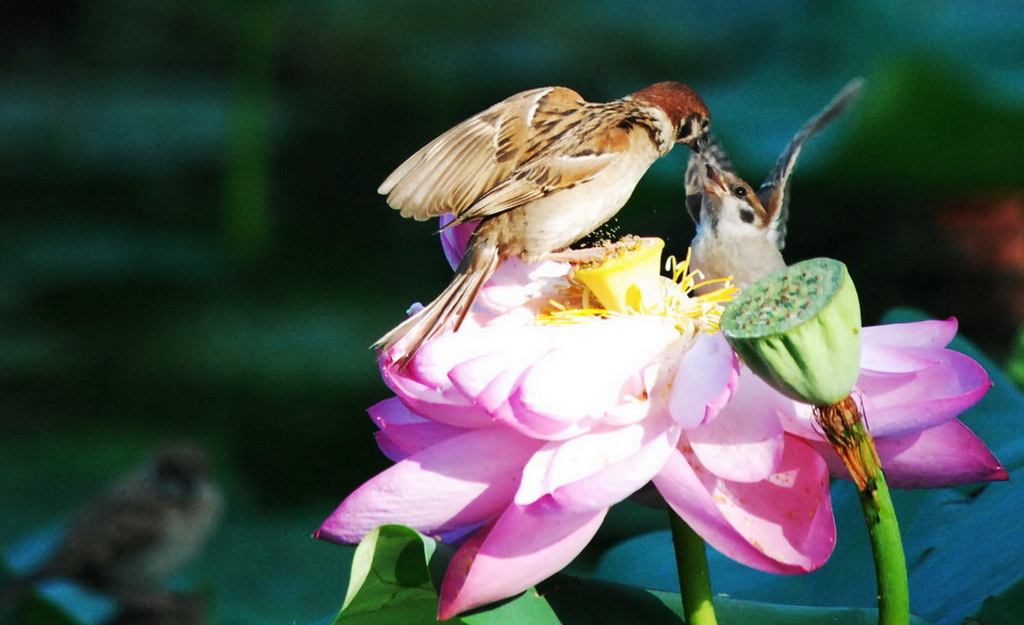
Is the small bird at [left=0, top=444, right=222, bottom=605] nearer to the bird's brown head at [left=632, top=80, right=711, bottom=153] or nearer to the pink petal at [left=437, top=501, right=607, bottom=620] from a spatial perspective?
the bird's brown head at [left=632, top=80, right=711, bottom=153]

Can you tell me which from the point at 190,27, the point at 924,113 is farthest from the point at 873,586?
the point at 190,27

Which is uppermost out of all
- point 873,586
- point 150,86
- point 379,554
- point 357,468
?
point 379,554

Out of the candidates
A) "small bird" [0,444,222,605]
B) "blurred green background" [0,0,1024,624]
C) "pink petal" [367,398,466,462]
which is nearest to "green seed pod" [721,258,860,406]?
"pink petal" [367,398,466,462]

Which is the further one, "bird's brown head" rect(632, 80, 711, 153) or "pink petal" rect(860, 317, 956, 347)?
"bird's brown head" rect(632, 80, 711, 153)

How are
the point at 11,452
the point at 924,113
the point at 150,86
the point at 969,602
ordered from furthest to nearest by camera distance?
1. the point at 150,86
2. the point at 11,452
3. the point at 924,113
4. the point at 969,602

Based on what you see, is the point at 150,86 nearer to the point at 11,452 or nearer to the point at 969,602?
the point at 11,452

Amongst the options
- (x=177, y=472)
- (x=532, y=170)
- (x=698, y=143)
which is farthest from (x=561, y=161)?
(x=177, y=472)

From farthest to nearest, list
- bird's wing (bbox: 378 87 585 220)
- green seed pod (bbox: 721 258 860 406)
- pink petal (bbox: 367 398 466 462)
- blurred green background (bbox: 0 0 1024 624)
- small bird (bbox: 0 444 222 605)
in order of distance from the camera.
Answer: small bird (bbox: 0 444 222 605), blurred green background (bbox: 0 0 1024 624), bird's wing (bbox: 378 87 585 220), pink petal (bbox: 367 398 466 462), green seed pod (bbox: 721 258 860 406)
